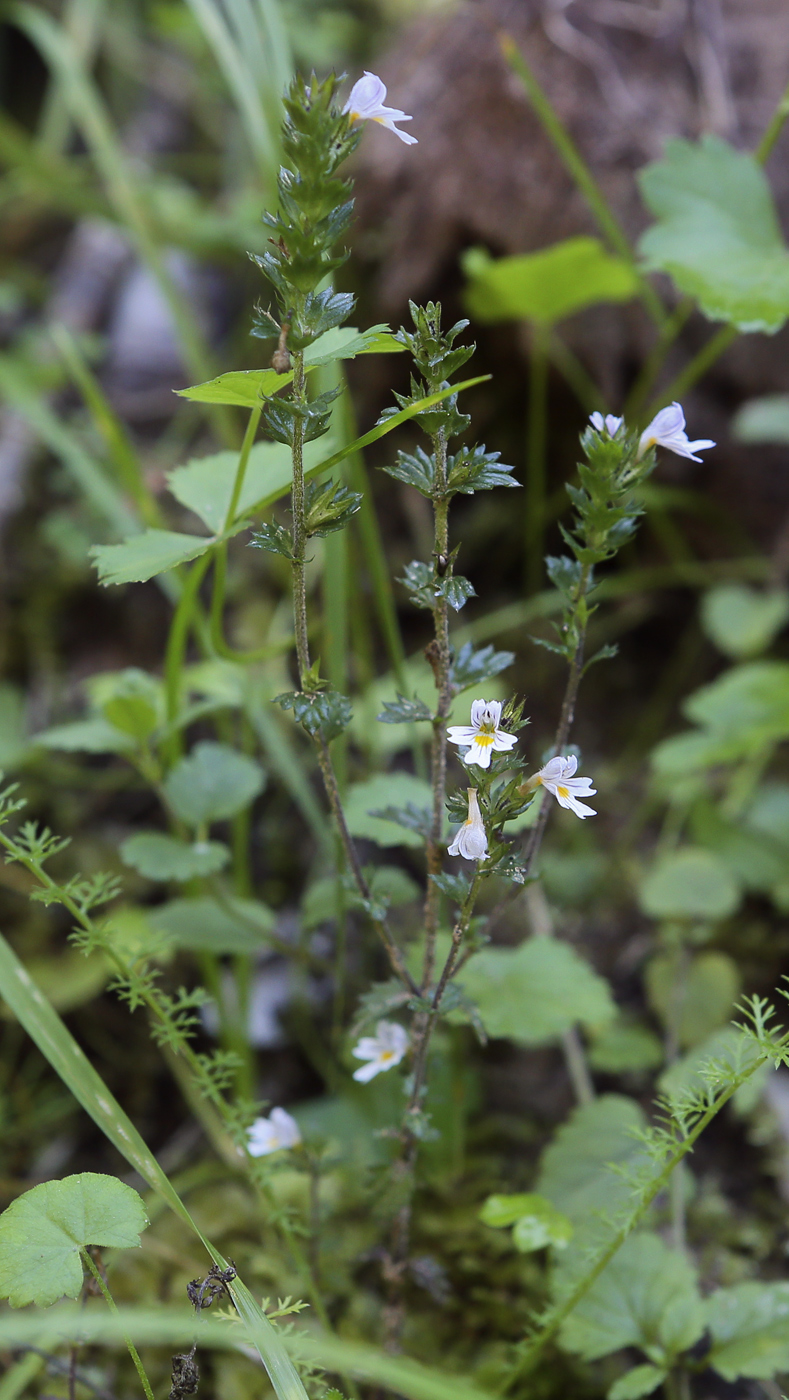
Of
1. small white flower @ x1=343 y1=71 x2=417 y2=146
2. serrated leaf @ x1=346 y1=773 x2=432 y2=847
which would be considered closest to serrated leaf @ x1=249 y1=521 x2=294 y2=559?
small white flower @ x1=343 y1=71 x2=417 y2=146

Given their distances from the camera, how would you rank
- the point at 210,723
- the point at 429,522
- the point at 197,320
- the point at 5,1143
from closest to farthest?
the point at 5,1143 < the point at 210,723 < the point at 429,522 < the point at 197,320

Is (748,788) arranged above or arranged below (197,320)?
below

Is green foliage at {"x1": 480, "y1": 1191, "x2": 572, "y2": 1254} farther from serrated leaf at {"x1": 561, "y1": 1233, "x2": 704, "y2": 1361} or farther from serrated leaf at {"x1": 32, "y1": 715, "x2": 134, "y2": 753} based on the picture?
serrated leaf at {"x1": 32, "y1": 715, "x2": 134, "y2": 753}

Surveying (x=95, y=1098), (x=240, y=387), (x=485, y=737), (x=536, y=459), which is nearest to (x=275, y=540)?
(x=240, y=387)

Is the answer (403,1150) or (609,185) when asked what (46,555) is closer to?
(609,185)

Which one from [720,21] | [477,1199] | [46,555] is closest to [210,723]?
[46,555]

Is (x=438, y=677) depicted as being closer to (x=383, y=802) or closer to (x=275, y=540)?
(x=275, y=540)

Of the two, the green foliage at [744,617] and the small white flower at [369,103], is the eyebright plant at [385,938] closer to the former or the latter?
the small white flower at [369,103]
